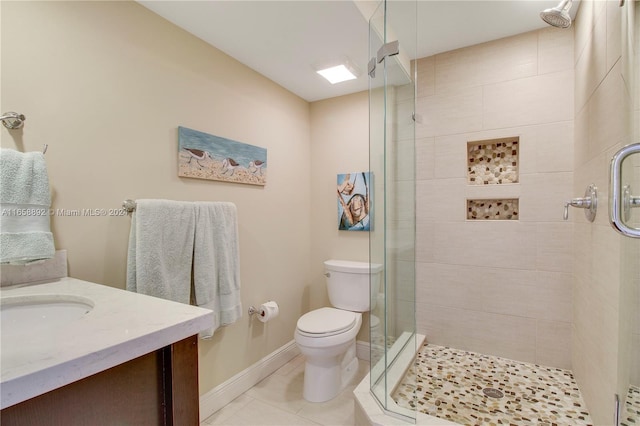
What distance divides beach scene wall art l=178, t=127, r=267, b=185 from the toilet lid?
102 cm

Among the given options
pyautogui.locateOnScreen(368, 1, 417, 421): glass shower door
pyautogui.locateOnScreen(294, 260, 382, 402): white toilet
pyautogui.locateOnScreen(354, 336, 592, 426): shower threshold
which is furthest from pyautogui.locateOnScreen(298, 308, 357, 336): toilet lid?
pyautogui.locateOnScreen(354, 336, 592, 426): shower threshold

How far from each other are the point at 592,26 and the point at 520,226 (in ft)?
3.63

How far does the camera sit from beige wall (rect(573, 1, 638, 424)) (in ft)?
3.39

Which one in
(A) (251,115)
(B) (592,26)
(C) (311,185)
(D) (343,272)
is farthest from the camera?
(C) (311,185)

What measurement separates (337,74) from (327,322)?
1.74 meters

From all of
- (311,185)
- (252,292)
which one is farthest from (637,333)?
(311,185)

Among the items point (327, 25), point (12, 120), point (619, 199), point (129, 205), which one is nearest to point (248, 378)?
point (129, 205)

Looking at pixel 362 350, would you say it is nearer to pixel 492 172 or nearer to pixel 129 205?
pixel 492 172

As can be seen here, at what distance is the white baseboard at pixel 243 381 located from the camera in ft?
5.93

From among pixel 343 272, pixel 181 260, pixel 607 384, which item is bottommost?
pixel 607 384

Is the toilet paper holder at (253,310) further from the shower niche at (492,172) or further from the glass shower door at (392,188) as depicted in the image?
the shower niche at (492,172)

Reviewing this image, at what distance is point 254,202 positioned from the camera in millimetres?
2232

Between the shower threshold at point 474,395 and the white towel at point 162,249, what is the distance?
1092mm

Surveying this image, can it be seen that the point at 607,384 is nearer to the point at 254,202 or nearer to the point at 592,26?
the point at 592,26
